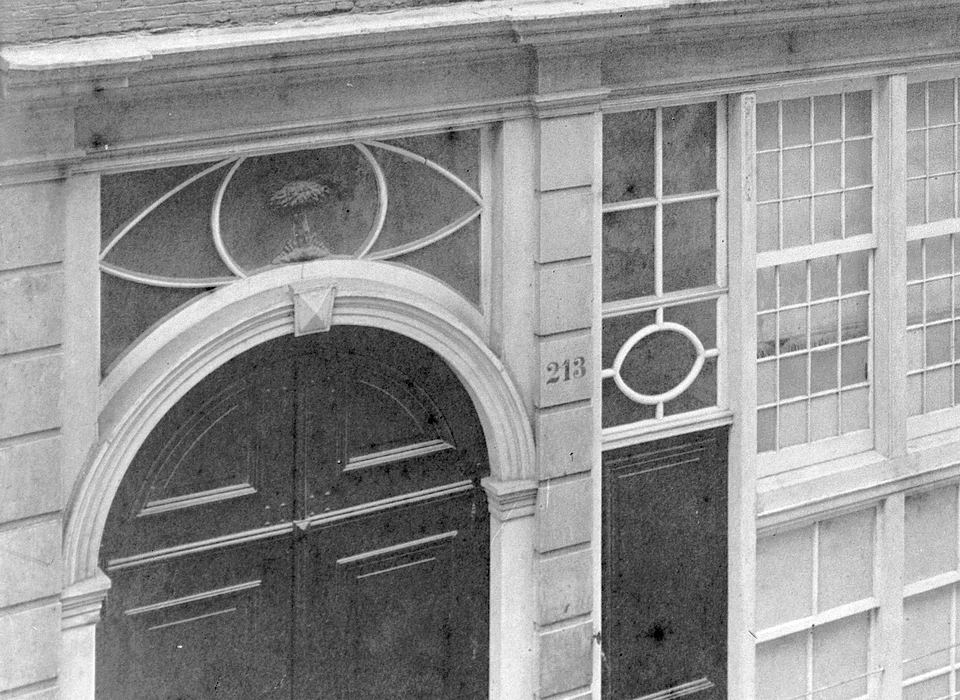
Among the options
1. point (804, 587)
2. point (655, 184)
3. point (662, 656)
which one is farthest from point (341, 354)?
point (804, 587)

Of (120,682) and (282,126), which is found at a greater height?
(282,126)

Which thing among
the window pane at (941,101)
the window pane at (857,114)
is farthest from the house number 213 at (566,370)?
the window pane at (941,101)

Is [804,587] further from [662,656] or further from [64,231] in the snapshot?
[64,231]

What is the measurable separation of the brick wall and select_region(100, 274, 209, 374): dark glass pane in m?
1.22

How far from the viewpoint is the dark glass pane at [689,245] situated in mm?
9797

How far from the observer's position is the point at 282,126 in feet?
26.6

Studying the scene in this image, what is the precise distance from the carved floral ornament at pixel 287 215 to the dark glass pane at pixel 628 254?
3.30 feet

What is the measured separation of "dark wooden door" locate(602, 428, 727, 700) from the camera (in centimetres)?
987

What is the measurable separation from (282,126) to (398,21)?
0.82 metres

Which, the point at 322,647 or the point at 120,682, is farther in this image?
the point at 322,647

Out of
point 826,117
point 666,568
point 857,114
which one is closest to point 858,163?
point 857,114

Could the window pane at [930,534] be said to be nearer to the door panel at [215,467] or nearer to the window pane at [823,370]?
the window pane at [823,370]

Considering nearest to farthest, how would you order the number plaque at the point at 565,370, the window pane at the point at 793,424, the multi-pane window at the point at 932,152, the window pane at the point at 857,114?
the number plaque at the point at 565,370 < the window pane at the point at 857,114 < the window pane at the point at 793,424 < the multi-pane window at the point at 932,152

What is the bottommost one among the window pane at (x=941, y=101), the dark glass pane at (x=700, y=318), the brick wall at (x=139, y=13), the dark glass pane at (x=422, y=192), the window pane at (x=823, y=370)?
the window pane at (x=823, y=370)
